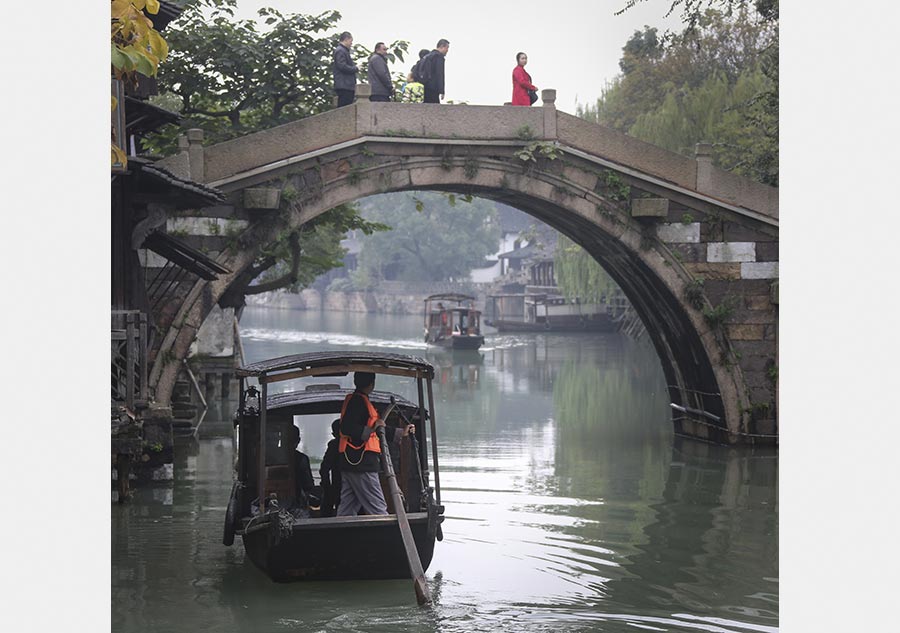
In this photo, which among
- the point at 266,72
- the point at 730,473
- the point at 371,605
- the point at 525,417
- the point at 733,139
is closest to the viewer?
A: the point at 371,605

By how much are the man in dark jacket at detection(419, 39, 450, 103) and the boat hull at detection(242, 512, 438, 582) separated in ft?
27.7

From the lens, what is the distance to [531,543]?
1114cm

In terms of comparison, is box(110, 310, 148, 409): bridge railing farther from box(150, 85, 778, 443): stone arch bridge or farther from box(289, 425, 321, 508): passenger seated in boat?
box(150, 85, 778, 443): stone arch bridge

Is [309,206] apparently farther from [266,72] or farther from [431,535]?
[431,535]

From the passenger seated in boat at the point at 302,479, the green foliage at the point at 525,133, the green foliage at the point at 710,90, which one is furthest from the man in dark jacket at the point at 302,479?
the green foliage at the point at 710,90

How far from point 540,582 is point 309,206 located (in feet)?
22.6

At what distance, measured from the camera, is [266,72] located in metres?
19.0

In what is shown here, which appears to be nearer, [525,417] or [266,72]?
[266,72]

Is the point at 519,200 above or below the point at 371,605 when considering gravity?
above

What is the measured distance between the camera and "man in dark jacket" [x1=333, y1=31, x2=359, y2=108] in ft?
52.7

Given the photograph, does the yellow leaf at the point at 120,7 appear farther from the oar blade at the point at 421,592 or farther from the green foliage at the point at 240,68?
the green foliage at the point at 240,68

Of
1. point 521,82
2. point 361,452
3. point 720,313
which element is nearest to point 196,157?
point 521,82

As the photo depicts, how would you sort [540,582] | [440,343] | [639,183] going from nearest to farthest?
[540,582] → [639,183] → [440,343]

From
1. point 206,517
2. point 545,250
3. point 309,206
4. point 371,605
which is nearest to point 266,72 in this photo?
point 309,206
